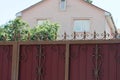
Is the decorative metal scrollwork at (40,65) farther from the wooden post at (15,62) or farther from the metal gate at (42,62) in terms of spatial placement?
the wooden post at (15,62)

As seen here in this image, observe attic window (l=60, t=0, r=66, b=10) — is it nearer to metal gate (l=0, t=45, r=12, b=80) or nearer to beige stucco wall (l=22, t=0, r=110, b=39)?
beige stucco wall (l=22, t=0, r=110, b=39)

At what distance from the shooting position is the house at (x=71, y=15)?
20.4 m

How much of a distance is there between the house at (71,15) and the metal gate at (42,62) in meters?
15.1

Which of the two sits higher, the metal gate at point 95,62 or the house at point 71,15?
the house at point 71,15

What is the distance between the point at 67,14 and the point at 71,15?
0.27 meters

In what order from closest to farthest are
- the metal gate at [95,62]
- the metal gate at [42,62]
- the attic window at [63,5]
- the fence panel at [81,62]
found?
the metal gate at [95,62]
the fence panel at [81,62]
the metal gate at [42,62]
the attic window at [63,5]

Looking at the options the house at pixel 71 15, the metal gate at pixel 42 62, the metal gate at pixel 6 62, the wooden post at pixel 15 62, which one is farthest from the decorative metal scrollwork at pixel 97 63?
the house at pixel 71 15

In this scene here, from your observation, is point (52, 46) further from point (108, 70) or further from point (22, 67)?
point (108, 70)

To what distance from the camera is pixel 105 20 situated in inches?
812

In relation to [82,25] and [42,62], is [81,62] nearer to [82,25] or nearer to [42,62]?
[42,62]

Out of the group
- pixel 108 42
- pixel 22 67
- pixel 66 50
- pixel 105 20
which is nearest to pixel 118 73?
pixel 108 42

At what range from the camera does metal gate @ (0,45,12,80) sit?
511 cm

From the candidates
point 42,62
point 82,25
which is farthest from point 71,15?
point 42,62

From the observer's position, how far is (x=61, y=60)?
4832 millimetres
